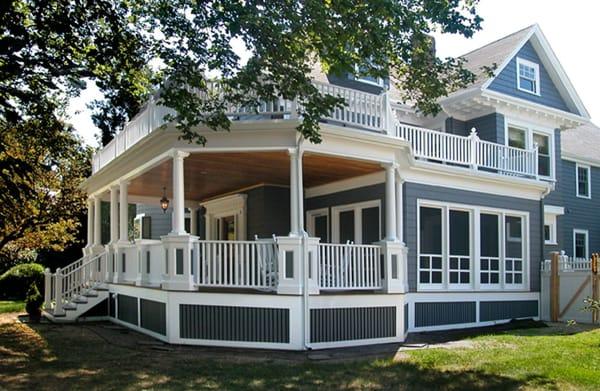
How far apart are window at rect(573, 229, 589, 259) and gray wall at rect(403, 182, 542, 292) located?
5.44 m

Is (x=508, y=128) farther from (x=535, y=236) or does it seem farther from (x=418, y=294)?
(x=418, y=294)

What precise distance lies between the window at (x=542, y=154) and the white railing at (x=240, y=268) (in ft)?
39.1

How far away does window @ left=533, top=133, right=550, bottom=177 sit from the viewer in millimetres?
19516

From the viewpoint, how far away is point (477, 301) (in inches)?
603

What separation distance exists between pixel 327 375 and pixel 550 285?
10.6 meters

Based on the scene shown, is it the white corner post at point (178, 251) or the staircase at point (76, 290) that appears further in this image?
the staircase at point (76, 290)

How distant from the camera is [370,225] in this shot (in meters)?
Answer: 14.5

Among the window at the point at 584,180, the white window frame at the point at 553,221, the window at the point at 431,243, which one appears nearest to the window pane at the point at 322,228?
the window at the point at 431,243

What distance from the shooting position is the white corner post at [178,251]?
430 inches

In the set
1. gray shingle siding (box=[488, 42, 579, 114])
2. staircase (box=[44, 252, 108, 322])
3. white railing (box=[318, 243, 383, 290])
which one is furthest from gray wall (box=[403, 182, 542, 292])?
staircase (box=[44, 252, 108, 322])

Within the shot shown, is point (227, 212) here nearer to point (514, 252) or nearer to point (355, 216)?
point (355, 216)

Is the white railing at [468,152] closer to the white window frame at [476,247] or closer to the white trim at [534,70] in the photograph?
the white window frame at [476,247]

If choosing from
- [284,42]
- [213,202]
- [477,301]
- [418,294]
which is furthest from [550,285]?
[284,42]

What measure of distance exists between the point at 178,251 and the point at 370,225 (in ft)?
17.3
